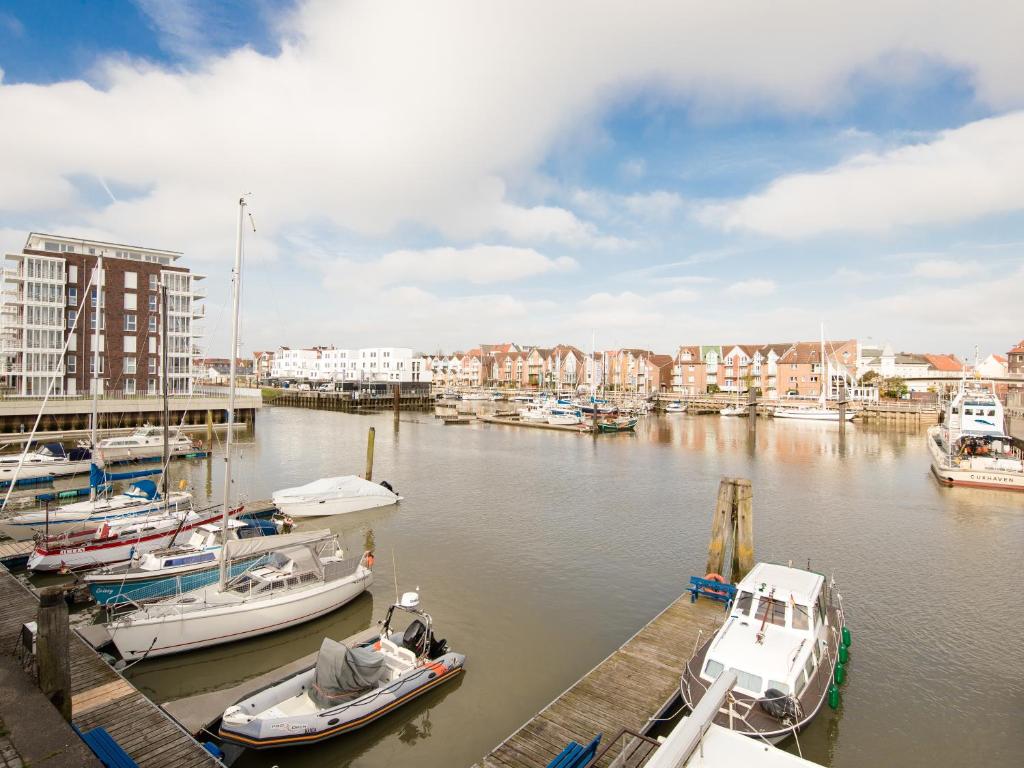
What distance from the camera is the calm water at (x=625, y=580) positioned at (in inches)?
469

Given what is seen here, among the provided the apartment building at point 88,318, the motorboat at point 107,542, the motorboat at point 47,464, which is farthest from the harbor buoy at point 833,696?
the apartment building at point 88,318

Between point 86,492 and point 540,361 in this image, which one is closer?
point 86,492

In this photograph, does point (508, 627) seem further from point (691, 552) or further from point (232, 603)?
point (691, 552)

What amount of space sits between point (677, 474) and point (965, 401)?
24.9 meters

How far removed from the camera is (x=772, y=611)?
1261cm

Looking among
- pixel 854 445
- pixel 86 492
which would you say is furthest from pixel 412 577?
pixel 854 445

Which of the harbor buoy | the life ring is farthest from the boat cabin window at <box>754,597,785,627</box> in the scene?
the life ring

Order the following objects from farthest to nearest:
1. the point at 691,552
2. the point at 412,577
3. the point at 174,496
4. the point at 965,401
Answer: the point at 965,401 → the point at 174,496 → the point at 691,552 → the point at 412,577

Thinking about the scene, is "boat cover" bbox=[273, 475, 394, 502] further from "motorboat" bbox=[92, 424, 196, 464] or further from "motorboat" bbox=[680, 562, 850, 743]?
"motorboat" bbox=[680, 562, 850, 743]

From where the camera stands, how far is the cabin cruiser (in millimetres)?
35656

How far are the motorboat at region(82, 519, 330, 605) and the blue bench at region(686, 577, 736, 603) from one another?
12.9 meters

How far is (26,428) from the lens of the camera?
165 feet

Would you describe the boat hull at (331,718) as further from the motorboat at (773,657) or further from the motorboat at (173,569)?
the motorboat at (773,657)

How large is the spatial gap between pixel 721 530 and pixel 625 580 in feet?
14.0
